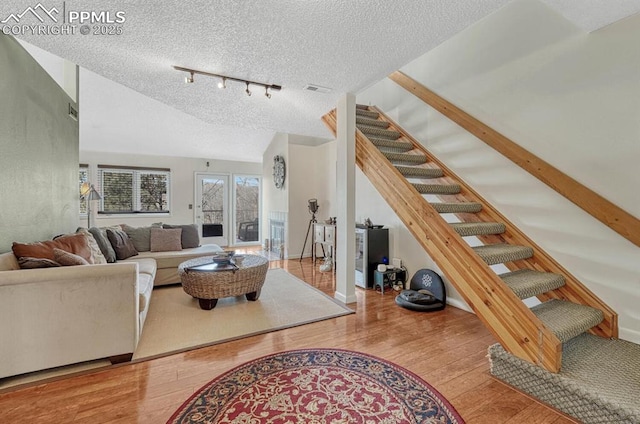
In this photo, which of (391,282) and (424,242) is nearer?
(424,242)

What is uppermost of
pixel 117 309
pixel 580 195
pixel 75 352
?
pixel 580 195

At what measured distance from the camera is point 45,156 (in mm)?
2896

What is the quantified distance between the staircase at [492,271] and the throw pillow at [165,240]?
10.2 ft

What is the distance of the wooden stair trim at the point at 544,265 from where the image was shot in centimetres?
220

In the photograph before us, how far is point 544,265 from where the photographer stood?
2.54 m

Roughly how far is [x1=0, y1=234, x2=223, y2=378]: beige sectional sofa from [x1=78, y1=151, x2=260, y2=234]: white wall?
5216 mm

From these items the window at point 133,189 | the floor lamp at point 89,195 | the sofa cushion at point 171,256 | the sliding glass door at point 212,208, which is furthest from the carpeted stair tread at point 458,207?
the window at point 133,189

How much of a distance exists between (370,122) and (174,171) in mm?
5405

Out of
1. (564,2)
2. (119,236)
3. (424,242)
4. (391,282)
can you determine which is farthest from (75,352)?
(564,2)

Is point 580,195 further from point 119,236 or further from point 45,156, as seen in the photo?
point 119,236

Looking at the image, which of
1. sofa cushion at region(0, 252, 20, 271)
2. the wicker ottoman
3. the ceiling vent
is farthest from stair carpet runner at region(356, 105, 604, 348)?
sofa cushion at region(0, 252, 20, 271)

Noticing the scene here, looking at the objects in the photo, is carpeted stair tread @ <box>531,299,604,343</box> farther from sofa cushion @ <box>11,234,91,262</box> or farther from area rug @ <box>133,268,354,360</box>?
sofa cushion @ <box>11,234,91,262</box>

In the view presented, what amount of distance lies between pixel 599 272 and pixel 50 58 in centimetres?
626

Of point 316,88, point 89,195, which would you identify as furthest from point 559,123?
point 89,195
